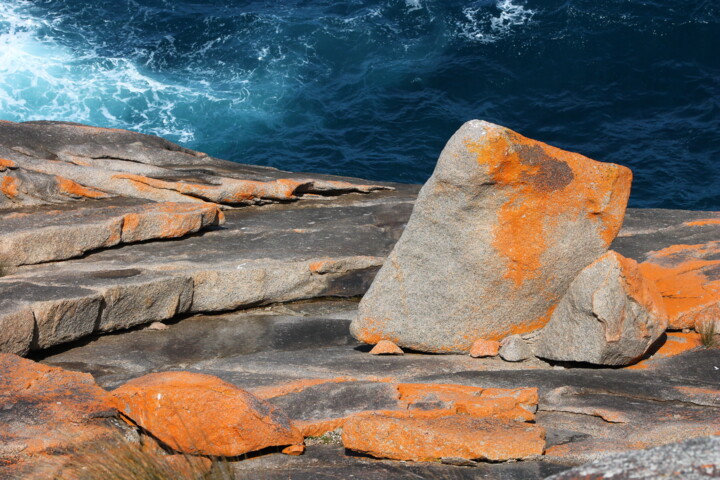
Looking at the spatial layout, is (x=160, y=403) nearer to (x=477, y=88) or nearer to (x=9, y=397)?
(x=9, y=397)

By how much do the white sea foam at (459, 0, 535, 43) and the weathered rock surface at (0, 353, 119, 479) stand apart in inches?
1039

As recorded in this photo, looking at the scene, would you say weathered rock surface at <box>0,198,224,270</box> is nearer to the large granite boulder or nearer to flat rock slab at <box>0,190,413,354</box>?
flat rock slab at <box>0,190,413,354</box>

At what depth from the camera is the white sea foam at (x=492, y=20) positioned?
3155 centimetres

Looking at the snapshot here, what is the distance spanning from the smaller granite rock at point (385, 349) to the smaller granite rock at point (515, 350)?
1.24m

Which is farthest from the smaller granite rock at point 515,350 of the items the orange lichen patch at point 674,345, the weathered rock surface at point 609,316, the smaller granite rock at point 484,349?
the orange lichen patch at point 674,345

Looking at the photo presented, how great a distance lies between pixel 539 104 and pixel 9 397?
23.9 metres

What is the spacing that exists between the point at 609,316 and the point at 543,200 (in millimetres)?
1523

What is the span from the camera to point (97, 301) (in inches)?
385

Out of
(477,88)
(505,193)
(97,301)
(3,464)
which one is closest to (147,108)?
(477,88)

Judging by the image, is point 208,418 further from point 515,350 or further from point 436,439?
point 515,350

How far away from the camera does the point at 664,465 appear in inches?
144

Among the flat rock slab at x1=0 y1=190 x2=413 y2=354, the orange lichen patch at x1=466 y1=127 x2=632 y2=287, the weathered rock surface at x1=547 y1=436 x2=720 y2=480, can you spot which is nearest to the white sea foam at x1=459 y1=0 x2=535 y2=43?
the flat rock slab at x1=0 y1=190 x2=413 y2=354

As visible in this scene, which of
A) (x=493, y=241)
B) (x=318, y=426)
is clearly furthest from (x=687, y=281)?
(x=318, y=426)

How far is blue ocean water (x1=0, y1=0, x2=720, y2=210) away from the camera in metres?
26.3
